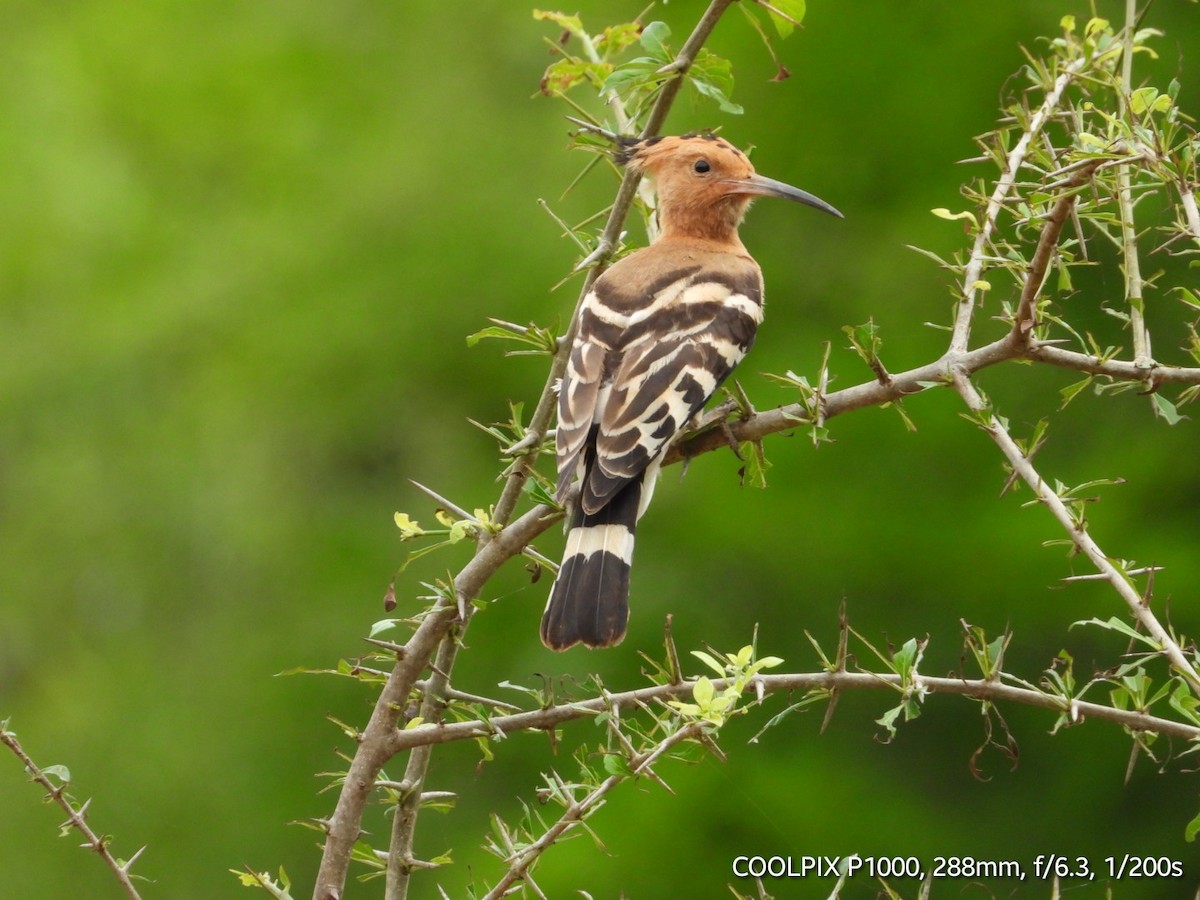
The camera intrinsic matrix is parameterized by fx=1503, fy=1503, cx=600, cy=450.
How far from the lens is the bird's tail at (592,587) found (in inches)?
120

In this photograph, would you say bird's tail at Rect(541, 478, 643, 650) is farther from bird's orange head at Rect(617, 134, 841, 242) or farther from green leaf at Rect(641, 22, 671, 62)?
bird's orange head at Rect(617, 134, 841, 242)

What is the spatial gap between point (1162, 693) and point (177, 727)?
768 centimetres

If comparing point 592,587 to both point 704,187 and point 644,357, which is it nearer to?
point 644,357

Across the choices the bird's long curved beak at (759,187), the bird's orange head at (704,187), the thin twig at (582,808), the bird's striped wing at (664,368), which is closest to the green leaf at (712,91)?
the bird's striped wing at (664,368)

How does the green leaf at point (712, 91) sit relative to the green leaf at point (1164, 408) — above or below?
above

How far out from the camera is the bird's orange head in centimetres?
450

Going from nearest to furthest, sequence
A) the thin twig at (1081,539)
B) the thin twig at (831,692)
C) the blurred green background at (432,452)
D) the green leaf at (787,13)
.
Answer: the thin twig at (1081,539), the thin twig at (831,692), the green leaf at (787,13), the blurred green background at (432,452)

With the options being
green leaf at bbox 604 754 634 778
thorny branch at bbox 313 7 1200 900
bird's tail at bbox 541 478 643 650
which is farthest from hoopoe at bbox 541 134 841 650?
green leaf at bbox 604 754 634 778

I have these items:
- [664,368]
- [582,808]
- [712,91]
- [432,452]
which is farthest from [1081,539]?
[432,452]

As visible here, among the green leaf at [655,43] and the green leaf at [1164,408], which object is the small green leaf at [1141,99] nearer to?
the green leaf at [1164,408]

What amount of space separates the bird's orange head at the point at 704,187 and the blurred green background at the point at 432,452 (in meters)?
2.79

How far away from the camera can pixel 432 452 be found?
9.45m

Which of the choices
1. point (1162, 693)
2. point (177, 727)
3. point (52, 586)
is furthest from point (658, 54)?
point (52, 586)

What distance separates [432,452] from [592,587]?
6.44 m
